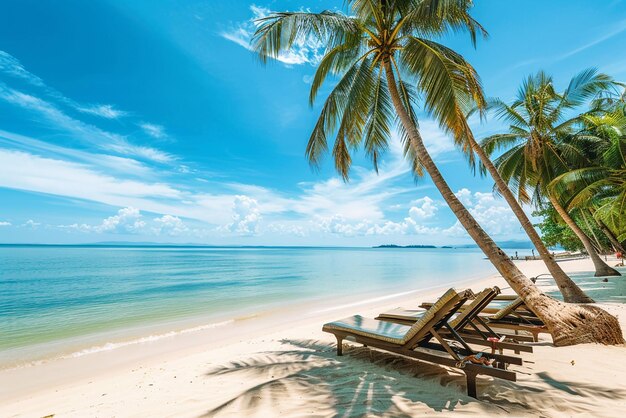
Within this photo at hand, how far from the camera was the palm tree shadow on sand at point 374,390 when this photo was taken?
9.33 ft

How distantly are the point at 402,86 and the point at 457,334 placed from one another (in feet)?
21.4

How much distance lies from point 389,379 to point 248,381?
170 centimetres

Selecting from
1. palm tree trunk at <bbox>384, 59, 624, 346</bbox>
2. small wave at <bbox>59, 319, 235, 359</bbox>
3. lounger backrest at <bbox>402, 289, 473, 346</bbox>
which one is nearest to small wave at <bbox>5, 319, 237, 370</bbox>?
small wave at <bbox>59, 319, 235, 359</bbox>

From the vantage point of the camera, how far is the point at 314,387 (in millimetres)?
3428

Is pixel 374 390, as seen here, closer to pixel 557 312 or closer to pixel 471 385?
pixel 471 385

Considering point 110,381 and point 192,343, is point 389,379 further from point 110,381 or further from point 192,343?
point 192,343

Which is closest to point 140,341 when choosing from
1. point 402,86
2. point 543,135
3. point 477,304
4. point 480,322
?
point 480,322

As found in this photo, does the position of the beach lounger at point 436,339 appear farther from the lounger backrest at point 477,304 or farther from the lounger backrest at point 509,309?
the lounger backrest at point 509,309

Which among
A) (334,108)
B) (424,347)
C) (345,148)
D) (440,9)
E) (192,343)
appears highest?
(440,9)

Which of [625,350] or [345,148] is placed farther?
[345,148]

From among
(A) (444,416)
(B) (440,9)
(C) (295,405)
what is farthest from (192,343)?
(B) (440,9)

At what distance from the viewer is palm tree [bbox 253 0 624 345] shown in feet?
15.4

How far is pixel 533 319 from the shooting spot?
192 inches

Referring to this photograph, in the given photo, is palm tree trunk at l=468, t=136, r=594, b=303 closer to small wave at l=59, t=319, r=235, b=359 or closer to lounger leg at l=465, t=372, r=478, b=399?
lounger leg at l=465, t=372, r=478, b=399
